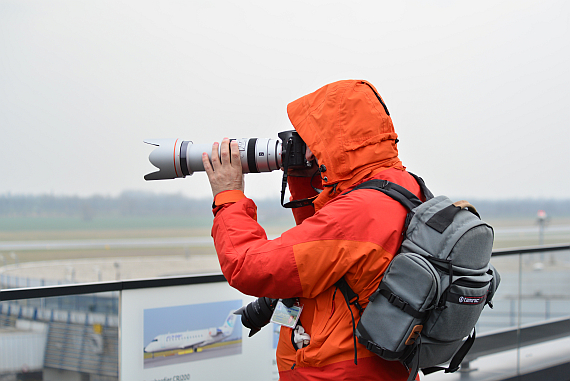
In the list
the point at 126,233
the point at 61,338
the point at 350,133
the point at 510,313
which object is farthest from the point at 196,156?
the point at 126,233

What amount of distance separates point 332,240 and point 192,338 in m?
1.66

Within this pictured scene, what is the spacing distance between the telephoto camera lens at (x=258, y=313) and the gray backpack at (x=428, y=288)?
0.56 m

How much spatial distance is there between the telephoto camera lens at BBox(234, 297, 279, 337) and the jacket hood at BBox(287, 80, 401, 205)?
0.65 metres

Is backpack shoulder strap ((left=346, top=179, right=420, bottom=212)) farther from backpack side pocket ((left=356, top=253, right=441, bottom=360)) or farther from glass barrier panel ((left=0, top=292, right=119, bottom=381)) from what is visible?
glass barrier panel ((left=0, top=292, right=119, bottom=381))

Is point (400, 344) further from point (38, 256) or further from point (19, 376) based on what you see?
point (38, 256)

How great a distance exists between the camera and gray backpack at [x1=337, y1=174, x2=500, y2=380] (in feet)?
4.13

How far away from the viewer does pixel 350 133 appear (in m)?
1.38

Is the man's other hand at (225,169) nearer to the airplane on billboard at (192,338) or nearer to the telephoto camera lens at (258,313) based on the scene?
the telephoto camera lens at (258,313)


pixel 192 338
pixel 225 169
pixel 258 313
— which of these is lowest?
pixel 192 338

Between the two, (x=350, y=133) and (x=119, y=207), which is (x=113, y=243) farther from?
(x=350, y=133)

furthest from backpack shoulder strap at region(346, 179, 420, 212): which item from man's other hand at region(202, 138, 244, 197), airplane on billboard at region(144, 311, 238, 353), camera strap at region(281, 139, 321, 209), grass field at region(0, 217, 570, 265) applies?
grass field at region(0, 217, 570, 265)

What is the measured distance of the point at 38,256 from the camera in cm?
3170

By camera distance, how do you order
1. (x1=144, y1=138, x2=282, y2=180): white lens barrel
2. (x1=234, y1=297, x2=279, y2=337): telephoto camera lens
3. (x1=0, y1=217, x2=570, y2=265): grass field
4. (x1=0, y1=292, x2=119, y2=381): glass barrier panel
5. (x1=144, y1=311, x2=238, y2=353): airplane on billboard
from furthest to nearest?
(x1=0, y1=217, x2=570, y2=265): grass field
(x1=144, y1=311, x2=238, y2=353): airplane on billboard
(x1=0, y1=292, x2=119, y2=381): glass barrier panel
(x1=234, y1=297, x2=279, y2=337): telephoto camera lens
(x1=144, y1=138, x2=282, y2=180): white lens barrel

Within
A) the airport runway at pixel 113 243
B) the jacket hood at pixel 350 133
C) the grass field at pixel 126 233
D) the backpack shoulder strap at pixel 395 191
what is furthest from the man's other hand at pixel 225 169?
the airport runway at pixel 113 243
